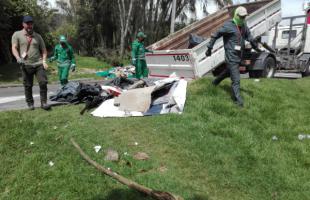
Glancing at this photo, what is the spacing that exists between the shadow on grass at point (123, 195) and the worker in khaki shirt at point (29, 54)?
3377 mm

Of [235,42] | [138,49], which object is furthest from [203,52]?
[138,49]

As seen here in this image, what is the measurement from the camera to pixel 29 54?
22.1 feet

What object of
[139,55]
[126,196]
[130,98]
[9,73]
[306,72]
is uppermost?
[139,55]

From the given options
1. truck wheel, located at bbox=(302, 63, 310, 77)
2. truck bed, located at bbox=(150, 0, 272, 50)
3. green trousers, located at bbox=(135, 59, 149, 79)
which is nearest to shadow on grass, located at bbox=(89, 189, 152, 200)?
green trousers, located at bbox=(135, 59, 149, 79)

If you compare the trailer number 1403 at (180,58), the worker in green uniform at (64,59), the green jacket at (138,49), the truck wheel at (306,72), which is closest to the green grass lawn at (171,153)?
the trailer number 1403 at (180,58)

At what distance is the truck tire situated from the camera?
11.2 metres

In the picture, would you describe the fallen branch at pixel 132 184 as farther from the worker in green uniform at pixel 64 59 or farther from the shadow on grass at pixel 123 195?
the worker in green uniform at pixel 64 59

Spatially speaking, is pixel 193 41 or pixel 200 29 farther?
pixel 200 29

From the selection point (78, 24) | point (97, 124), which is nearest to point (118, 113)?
point (97, 124)

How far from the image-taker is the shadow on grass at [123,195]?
4.12 metres

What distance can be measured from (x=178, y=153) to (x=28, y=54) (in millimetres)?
3616

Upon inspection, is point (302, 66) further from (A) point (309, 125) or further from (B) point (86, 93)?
(B) point (86, 93)

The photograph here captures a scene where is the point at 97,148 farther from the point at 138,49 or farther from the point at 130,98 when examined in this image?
the point at 138,49

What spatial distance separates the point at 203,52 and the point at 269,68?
3.36 m
